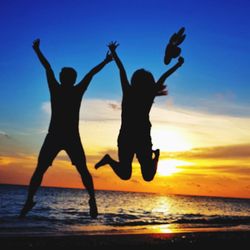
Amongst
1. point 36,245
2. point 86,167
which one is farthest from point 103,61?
point 36,245

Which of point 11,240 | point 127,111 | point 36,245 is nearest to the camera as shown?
point 36,245

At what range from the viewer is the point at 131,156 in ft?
22.6

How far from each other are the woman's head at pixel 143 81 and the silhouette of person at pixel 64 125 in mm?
712

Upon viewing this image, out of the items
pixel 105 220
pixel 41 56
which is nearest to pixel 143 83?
pixel 41 56

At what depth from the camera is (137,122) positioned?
6.68 m

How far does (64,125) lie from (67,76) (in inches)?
38.7

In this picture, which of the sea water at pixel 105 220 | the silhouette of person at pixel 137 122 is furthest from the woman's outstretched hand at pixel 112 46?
the sea water at pixel 105 220

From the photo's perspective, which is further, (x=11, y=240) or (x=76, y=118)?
(x=76, y=118)

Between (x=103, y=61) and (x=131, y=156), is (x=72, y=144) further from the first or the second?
(x=103, y=61)

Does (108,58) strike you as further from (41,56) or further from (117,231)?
(117,231)

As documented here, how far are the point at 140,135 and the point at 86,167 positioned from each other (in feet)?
4.34

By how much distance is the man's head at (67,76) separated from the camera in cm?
698

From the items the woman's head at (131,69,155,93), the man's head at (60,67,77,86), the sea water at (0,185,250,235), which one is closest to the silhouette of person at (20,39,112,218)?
the man's head at (60,67,77,86)

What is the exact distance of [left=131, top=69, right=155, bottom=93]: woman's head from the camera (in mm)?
6750
